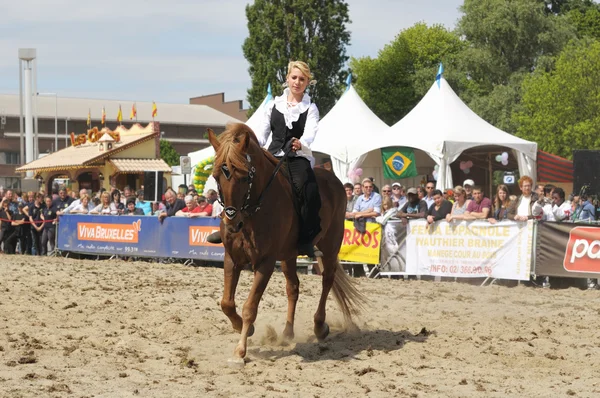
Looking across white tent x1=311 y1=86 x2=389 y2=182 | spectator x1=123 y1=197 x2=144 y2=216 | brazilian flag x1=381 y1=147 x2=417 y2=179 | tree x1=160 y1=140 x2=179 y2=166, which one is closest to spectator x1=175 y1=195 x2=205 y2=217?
spectator x1=123 y1=197 x2=144 y2=216

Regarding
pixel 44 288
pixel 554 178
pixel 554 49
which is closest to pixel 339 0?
pixel 554 49

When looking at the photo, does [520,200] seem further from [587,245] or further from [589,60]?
[589,60]

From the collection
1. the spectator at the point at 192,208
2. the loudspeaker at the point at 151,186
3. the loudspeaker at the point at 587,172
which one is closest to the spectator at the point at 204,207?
the spectator at the point at 192,208

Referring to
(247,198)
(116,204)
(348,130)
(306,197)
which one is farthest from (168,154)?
(247,198)

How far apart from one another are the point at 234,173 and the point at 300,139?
57.2 inches

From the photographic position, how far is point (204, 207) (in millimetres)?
19016

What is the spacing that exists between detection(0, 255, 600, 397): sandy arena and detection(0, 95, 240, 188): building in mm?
71226

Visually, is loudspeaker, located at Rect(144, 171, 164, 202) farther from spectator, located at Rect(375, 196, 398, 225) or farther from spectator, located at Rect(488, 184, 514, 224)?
spectator, located at Rect(488, 184, 514, 224)

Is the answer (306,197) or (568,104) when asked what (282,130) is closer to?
(306,197)

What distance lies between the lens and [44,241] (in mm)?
23203

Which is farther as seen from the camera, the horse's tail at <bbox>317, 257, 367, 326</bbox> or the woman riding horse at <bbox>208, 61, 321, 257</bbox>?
the horse's tail at <bbox>317, 257, 367, 326</bbox>

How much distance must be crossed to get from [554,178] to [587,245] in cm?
1565

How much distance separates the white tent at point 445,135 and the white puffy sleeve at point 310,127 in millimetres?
14894

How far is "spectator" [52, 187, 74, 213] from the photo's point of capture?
78.1 feet
